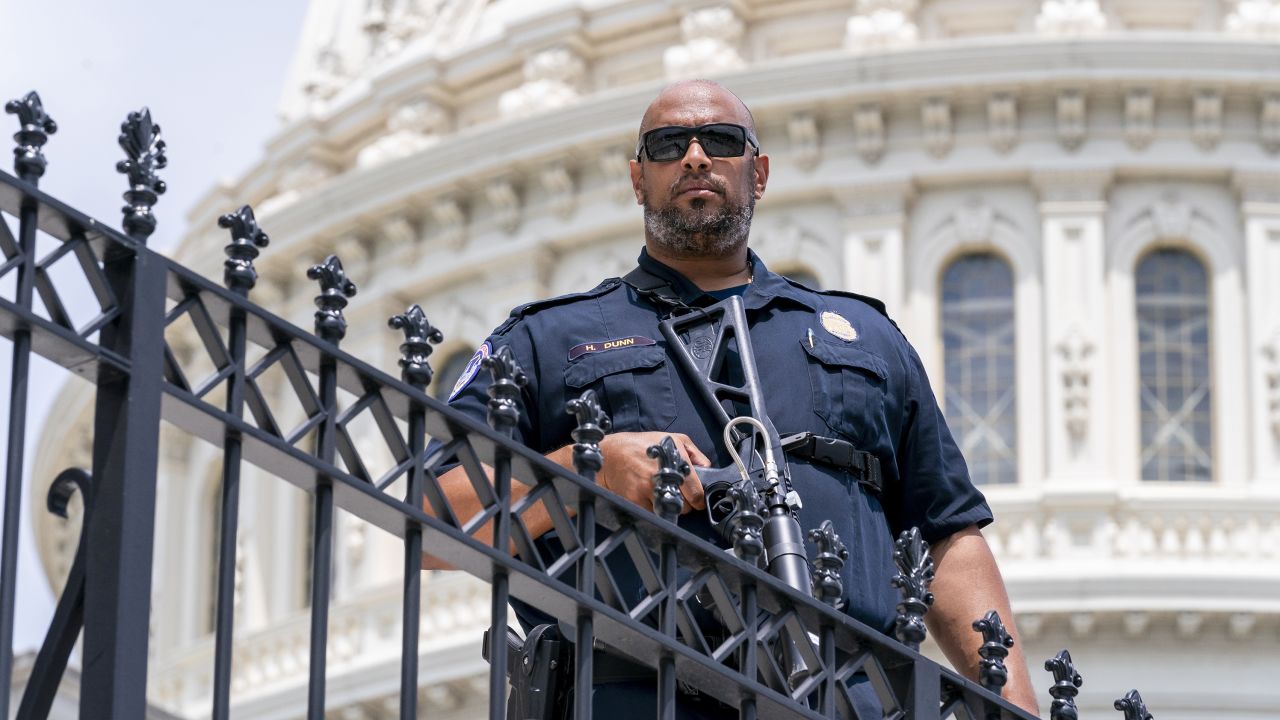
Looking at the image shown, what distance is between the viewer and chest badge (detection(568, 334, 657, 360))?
6.10 metres

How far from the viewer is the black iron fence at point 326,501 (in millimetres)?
4910

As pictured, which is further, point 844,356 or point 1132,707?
point 844,356

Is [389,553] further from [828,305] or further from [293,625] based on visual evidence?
[828,305]

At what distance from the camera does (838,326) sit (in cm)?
629

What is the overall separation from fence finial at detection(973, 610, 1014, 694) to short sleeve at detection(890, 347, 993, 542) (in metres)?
0.48

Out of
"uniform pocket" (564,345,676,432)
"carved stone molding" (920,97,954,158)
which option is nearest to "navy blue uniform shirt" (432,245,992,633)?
"uniform pocket" (564,345,676,432)

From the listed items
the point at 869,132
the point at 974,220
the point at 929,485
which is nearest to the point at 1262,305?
the point at 974,220

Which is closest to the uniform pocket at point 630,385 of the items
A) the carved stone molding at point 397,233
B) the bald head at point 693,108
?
the bald head at point 693,108

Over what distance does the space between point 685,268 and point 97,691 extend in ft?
5.95

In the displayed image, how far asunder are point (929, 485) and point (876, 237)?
35.8 metres

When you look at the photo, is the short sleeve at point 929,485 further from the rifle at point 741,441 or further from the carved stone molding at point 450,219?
the carved stone molding at point 450,219

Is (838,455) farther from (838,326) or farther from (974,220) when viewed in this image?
(974,220)

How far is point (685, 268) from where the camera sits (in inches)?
248

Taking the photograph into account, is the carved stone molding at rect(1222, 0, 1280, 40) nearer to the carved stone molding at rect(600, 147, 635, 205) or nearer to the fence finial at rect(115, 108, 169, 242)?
the carved stone molding at rect(600, 147, 635, 205)
